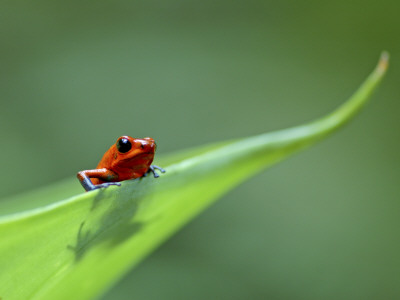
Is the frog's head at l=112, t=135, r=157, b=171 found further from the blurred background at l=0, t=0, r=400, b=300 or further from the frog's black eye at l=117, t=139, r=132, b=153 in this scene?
the blurred background at l=0, t=0, r=400, b=300

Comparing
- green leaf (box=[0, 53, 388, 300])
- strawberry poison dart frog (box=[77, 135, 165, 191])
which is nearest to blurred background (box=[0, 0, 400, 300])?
strawberry poison dart frog (box=[77, 135, 165, 191])

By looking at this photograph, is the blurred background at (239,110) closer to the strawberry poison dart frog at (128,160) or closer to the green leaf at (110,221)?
the strawberry poison dart frog at (128,160)

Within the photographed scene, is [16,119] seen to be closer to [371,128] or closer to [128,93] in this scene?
[128,93]

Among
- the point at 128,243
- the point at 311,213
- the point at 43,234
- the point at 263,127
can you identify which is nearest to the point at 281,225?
the point at 311,213

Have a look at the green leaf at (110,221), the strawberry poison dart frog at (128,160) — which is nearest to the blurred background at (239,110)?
the strawberry poison dart frog at (128,160)

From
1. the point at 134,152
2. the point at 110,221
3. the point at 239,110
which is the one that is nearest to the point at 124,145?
the point at 134,152

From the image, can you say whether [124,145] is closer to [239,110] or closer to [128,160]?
[128,160]

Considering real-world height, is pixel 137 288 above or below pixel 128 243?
below
